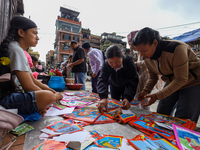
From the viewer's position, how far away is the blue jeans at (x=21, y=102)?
827 mm

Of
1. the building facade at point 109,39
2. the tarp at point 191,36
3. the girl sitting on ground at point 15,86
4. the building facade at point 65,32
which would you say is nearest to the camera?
the girl sitting on ground at point 15,86

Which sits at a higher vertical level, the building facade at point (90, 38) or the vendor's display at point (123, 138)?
the building facade at point (90, 38)

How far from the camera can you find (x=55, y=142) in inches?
24.7

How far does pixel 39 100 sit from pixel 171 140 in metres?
1.05

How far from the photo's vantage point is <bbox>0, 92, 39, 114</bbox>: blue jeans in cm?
83

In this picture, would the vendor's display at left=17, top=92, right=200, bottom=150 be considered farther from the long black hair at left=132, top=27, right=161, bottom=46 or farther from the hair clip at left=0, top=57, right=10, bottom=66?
the long black hair at left=132, top=27, right=161, bottom=46

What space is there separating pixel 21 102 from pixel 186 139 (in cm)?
124

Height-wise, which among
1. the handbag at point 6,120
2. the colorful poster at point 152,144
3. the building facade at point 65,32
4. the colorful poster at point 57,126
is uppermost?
the building facade at point 65,32

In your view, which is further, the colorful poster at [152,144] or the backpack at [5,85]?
the backpack at [5,85]

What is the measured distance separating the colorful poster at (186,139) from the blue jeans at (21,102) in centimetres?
109

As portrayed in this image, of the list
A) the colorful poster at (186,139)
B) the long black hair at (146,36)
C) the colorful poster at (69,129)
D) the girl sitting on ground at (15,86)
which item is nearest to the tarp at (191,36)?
the long black hair at (146,36)

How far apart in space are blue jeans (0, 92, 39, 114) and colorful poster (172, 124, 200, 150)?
1.09 m

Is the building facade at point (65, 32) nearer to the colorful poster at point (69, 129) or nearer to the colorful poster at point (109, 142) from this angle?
the colorful poster at point (69, 129)

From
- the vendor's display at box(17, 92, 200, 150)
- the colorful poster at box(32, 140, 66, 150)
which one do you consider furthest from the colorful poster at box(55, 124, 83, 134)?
the colorful poster at box(32, 140, 66, 150)
